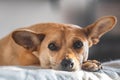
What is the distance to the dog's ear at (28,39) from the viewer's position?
3.98 feet

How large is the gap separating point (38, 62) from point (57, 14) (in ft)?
2.96

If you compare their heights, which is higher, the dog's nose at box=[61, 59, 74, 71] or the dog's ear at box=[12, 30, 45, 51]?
the dog's ear at box=[12, 30, 45, 51]

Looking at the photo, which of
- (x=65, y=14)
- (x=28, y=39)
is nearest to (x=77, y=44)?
(x=28, y=39)

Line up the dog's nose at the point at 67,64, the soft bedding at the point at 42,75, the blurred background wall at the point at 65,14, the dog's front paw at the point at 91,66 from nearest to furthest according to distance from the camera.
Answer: the soft bedding at the point at 42,75
the dog's nose at the point at 67,64
the dog's front paw at the point at 91,66
the blurred background wall at the point at 65,14

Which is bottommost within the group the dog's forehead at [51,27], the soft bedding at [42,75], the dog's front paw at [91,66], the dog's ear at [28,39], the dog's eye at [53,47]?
the dog's front paw at [91,66]

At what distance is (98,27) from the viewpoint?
1.29m

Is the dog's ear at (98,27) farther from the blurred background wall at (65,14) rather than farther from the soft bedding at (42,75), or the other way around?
the blurred background wall at (65,14)

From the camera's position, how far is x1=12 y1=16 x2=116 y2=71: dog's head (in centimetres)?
116

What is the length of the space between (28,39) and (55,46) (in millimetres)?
128

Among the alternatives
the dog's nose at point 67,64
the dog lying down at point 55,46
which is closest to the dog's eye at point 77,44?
the dog lying down at point 55,46

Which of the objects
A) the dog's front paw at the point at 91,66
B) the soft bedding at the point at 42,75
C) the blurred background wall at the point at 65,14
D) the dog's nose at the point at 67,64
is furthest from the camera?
the blurred background wall at the point at 65,14

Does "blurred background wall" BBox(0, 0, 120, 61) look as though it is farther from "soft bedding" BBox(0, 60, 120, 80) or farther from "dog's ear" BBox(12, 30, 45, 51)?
"soft bedding" BBox(0, 60, 120, 80)

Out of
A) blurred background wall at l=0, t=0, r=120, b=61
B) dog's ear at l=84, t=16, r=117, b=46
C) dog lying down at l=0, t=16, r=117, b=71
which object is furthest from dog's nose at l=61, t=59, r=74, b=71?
blurred background wall at l=0, t=0, r=120, b=61

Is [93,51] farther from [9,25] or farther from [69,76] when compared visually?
[69,76]
